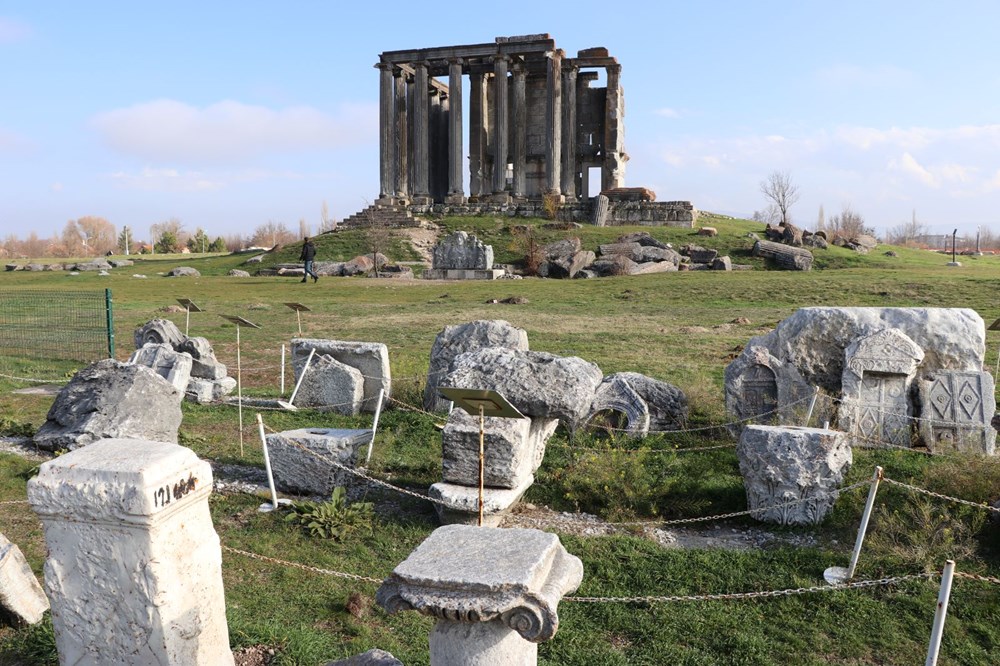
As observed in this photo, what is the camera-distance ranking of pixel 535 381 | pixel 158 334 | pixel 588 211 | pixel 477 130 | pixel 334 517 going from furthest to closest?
pixel 477 130, pixel 588 211, pixel 158 334, pixel 535 381, pixel 334 517

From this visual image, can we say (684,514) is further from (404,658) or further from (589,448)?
(404,658)

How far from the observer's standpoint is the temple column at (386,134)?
2124 inches

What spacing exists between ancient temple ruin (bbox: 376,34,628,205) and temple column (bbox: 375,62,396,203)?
0.22ft

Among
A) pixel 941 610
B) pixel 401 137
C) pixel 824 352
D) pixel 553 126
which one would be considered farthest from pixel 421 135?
pixel 941 610

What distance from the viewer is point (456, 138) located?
175 ft

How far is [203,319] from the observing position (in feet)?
70.9

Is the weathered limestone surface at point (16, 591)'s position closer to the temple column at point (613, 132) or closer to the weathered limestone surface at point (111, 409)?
the weathered limestone surface at point (111, 409)

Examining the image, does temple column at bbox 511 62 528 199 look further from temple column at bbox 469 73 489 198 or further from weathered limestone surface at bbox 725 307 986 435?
weathered limestone surface at bbox 725 307 986 435

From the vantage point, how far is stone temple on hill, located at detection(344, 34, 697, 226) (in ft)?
167

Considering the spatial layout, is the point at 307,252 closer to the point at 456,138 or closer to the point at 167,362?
the point at 167,362

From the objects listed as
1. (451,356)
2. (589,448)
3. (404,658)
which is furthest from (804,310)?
(404,658)

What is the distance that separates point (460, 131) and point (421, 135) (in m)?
2.62

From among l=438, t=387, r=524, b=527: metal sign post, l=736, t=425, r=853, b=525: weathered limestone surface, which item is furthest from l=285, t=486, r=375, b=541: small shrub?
l=736, t=425, r=853, b=525: weathered limestone surface

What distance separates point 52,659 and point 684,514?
5.36m
